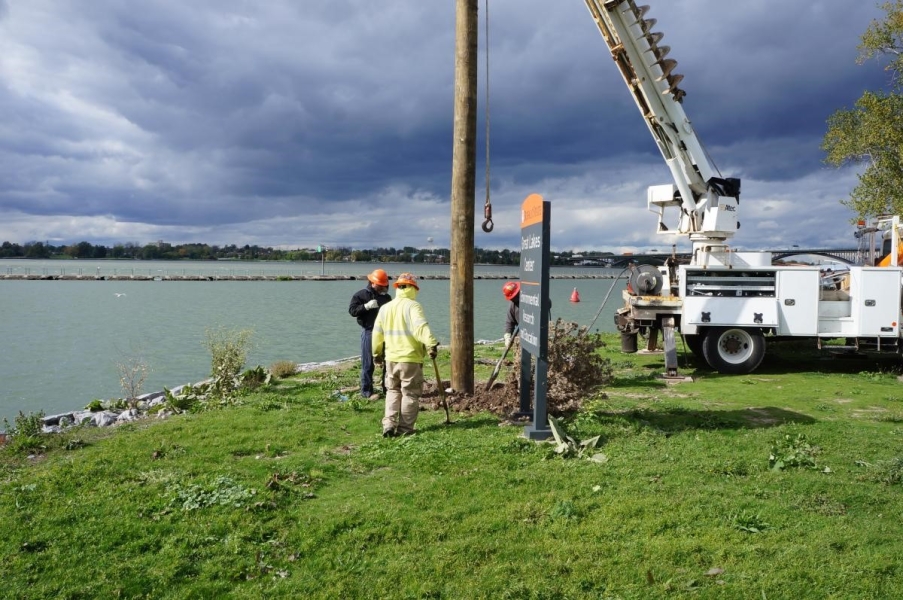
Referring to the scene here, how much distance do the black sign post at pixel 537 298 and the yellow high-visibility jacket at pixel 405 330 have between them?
1.29 m

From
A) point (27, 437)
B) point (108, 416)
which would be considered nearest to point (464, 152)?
point (27, 437)

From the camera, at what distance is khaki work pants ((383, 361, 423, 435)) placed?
8.14m

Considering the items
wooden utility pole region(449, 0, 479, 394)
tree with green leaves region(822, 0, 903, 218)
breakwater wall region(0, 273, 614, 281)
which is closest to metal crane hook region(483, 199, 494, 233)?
wooden utility pole region(449, 0, 479, 394)

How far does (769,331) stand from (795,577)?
1018cm

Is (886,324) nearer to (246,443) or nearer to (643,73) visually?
(643,73)

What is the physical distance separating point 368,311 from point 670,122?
835cm

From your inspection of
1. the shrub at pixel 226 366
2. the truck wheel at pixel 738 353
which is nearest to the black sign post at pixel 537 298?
the shrub at pixel 226 366

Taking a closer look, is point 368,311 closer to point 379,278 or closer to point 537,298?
point 379,278

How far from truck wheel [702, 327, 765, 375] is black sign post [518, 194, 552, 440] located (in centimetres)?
671

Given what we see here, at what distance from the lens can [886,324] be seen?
1276cm

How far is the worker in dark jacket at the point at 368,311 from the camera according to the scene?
1091 centimetres

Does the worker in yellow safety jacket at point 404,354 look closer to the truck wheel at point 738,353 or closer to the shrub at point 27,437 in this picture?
the shrub at point 27,437

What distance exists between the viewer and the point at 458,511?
18.2 ft

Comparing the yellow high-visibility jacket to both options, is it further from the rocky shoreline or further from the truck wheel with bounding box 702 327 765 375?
the truck wheel with bounding box 702 327 765 375
